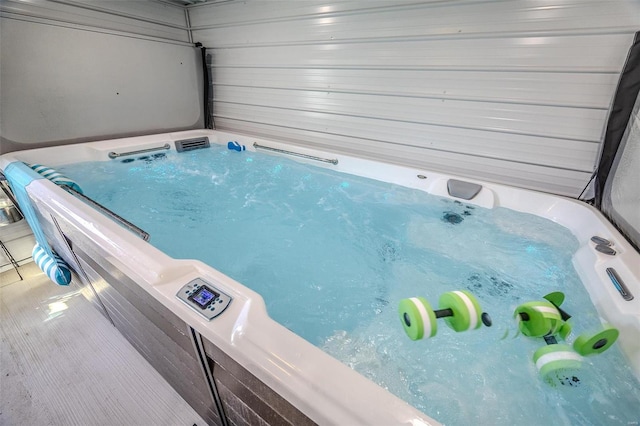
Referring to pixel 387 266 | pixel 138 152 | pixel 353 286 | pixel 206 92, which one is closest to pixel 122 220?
pixel 353 286

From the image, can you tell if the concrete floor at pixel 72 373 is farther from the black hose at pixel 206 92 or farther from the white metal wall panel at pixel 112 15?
the black hose at pixel 206 92

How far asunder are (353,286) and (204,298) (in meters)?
0.76

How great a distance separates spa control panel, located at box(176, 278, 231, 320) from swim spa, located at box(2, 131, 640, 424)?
2 cm

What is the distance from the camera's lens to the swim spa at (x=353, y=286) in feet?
2.09

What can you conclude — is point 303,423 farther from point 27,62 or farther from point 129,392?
point 27,62

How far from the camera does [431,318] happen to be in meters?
0.73

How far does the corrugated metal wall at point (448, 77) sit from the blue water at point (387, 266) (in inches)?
17.7

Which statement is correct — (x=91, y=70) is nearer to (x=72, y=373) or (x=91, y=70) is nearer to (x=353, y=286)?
(x=72, y=373)

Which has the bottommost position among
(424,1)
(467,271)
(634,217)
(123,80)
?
(467,271)

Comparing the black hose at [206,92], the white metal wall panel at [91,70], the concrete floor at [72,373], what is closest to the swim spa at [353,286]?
the concrete floor at [72,373]

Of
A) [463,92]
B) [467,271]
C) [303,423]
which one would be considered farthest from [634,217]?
[303,423]

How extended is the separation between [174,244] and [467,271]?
1.71 m

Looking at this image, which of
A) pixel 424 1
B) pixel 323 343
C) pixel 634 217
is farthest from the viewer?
pixel 424 1

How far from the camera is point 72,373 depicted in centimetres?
118
